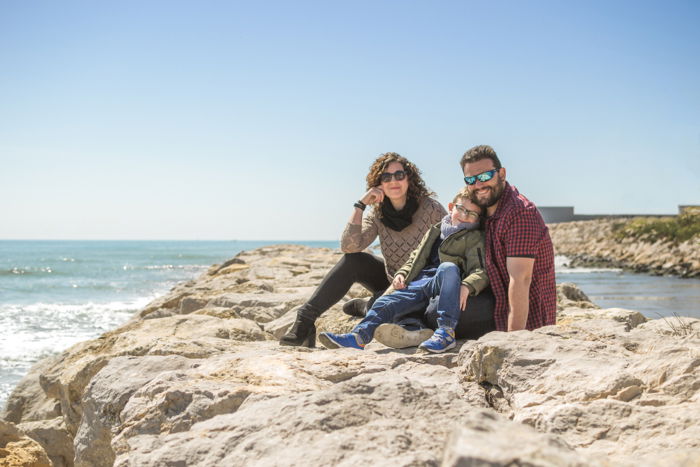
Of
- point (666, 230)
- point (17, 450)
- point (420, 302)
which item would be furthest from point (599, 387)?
point (666, 230)

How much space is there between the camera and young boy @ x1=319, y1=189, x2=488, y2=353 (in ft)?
11.5

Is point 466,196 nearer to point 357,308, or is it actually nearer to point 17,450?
point 357,308

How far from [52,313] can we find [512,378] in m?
13.7

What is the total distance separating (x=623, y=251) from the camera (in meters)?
27.5

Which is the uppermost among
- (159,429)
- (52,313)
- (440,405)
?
(440,405)

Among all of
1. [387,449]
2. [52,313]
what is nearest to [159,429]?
[387,449]

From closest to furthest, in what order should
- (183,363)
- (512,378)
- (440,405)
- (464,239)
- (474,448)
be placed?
(474,448) → (440,405) → (512,378) → (183,363) → (464,239)

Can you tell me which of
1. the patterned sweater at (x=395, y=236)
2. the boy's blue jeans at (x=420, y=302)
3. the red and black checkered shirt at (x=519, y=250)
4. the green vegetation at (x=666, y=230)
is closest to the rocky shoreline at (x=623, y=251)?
the green vegetation at (x=666, y=230)

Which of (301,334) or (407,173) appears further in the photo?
(407,173)

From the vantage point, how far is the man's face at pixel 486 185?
3668 mm

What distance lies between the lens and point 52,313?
45.6ft

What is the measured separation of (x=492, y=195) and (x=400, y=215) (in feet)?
3.18

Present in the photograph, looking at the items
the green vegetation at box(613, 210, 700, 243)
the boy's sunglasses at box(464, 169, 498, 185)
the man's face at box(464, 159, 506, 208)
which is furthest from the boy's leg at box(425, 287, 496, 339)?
the green vegetation at box(613, 210, 700, 243)

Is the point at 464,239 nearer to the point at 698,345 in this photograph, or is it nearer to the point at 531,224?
the point at 531,224
